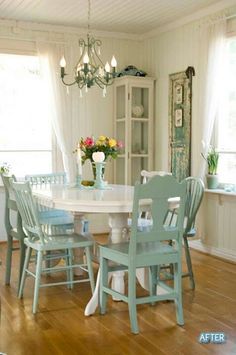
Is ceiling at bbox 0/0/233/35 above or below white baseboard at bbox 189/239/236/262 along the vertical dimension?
above

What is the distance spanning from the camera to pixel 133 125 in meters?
6.40

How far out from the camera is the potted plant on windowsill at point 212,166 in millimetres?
5246

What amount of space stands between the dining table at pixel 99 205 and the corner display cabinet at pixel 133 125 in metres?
2.19

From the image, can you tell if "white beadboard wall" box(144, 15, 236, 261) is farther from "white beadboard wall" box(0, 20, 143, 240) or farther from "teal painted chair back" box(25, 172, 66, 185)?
"teal painted chair back" box(25, 172, 66, 185)

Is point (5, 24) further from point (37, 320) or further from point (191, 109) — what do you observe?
point (37, 320)

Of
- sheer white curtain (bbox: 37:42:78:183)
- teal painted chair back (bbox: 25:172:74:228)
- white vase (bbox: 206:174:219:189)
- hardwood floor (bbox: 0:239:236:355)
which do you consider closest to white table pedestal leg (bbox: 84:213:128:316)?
hardwood floor (bbox: 0:239:236:355)

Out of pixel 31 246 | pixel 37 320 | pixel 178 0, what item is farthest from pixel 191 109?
pixel 37 320

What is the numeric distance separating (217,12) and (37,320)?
3.73 meters

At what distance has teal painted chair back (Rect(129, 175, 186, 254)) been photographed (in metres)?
3.06

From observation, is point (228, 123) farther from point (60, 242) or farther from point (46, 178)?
point (60, 242)

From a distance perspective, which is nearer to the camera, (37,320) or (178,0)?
(37,320)

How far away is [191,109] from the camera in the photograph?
18.6 feet

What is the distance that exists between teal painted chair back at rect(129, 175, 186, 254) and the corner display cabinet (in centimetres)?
317

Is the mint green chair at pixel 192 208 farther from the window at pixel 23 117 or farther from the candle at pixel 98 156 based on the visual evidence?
the window at pixel 23 117
